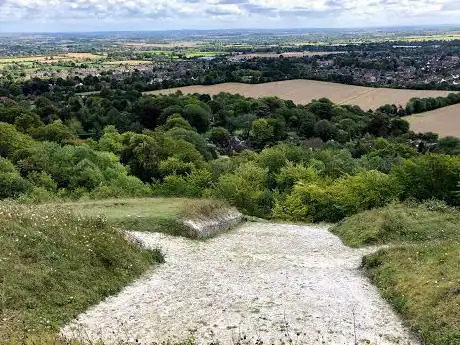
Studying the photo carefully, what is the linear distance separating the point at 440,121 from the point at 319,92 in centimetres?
3941

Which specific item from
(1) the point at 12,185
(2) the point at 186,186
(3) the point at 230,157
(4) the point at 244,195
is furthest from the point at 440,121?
(1) the point at 12,185

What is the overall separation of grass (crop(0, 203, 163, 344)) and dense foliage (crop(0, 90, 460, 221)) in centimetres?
2055

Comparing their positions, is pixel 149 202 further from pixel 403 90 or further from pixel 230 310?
pixel 403 90

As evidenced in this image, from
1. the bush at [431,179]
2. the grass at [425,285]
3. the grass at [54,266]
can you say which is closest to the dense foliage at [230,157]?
the bush at [431,179]

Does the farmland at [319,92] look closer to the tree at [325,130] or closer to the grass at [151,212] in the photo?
the tree at [325,130]

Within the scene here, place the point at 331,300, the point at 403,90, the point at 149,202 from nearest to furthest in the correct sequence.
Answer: the point at 331,300 < the point at 149,202 < the point at 403,90

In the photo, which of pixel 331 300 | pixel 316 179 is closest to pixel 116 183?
pixel 316 179

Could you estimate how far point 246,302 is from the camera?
688 inches

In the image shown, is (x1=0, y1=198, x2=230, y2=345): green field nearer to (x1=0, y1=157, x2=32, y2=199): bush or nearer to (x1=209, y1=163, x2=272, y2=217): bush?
(x1=209, y1=163, x2=272, y2=217): bush

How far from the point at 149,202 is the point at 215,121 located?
259ft

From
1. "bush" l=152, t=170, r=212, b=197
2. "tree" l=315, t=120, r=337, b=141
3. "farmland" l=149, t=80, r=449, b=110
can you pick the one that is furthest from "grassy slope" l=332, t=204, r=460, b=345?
"farmland" l=149, t=80, r=449, b=110

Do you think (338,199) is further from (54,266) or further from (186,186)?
(54,266)

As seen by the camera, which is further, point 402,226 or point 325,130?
point 325,130

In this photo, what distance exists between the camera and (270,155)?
57.2 m
